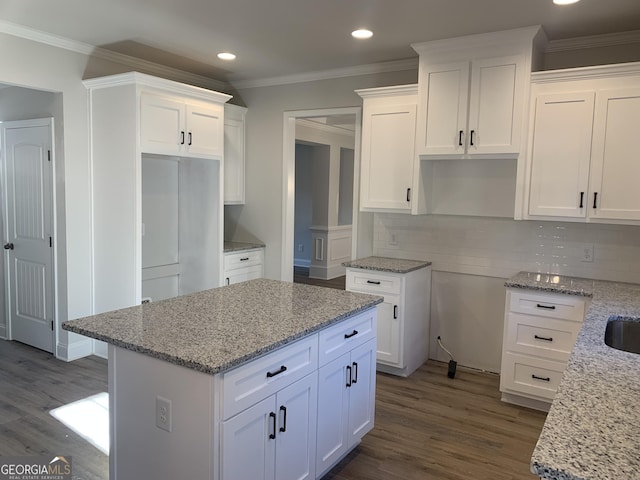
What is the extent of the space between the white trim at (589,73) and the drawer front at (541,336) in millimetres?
1648

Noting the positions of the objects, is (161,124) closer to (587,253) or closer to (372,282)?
(372,282)

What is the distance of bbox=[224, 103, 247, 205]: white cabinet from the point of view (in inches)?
203

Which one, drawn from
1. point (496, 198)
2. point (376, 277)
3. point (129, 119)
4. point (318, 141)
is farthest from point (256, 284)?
point (318, 141)

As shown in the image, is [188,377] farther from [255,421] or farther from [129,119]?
[129,119]

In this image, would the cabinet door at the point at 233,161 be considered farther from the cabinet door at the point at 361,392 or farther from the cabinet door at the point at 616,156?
the cabinet door at the point at 616,156

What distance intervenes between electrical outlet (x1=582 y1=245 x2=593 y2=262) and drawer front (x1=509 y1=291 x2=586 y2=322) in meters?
0.59

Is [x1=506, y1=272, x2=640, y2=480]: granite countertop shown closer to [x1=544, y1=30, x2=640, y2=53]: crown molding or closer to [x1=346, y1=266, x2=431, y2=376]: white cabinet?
[x1=346, y1=266, x2=431, y2=376]: white cabinet

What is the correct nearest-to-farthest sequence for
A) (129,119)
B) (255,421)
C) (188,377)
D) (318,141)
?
1. (188,377)
2. (255,421)
3. (129,119)
4. (318,141)

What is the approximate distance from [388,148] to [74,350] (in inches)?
127

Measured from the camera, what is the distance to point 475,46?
357 centimetres

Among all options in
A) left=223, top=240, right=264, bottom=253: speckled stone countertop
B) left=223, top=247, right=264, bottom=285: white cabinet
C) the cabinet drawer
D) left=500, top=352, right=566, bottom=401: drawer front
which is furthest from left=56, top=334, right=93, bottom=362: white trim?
left=500, top=352, right=566, bottom=401: drawer front

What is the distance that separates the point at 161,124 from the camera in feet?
13.3

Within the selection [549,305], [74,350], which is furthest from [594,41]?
[74,350]

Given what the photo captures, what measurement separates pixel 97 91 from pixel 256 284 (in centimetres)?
232
